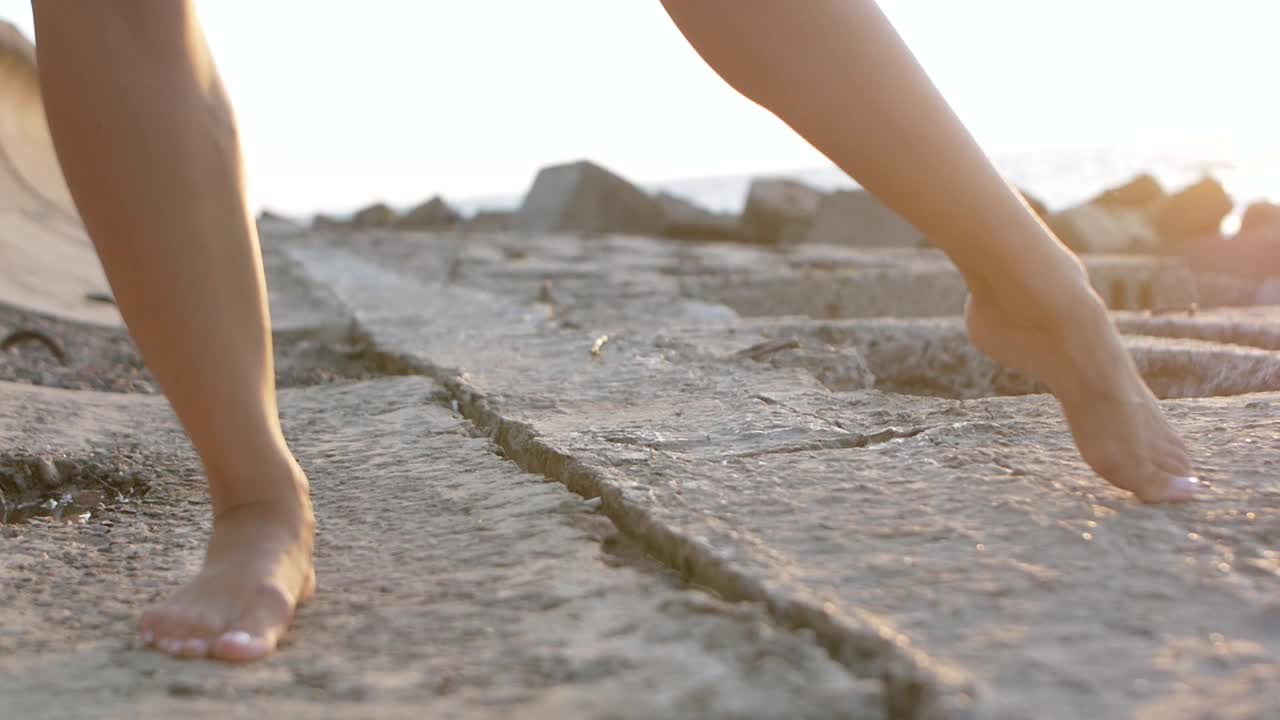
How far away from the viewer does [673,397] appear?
1.81 metres

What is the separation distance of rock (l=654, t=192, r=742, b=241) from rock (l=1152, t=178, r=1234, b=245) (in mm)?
3523

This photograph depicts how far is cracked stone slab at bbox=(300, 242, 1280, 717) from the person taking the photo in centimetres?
83

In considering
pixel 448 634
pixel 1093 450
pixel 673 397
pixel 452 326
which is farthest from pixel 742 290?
pixel 448 634

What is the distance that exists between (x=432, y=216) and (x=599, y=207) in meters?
3.17

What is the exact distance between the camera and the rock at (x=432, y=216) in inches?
522

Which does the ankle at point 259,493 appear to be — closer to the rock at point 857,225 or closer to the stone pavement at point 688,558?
the stone pavement at point 688,558

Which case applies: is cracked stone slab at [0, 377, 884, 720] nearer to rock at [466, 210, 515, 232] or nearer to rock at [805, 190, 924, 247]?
rock at [805, 190, 924, 247]

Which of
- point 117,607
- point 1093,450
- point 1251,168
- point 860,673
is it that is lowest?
point 117,607

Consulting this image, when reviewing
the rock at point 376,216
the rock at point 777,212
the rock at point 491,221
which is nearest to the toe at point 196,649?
the rock at point 777,212

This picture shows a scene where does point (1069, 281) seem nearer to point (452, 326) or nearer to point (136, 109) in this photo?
point (136, 109)

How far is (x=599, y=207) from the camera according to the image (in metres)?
10.9

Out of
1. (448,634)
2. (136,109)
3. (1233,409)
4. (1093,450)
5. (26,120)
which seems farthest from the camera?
(26,120)

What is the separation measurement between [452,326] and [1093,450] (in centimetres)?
195

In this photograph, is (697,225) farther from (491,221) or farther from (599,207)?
(491,221)
